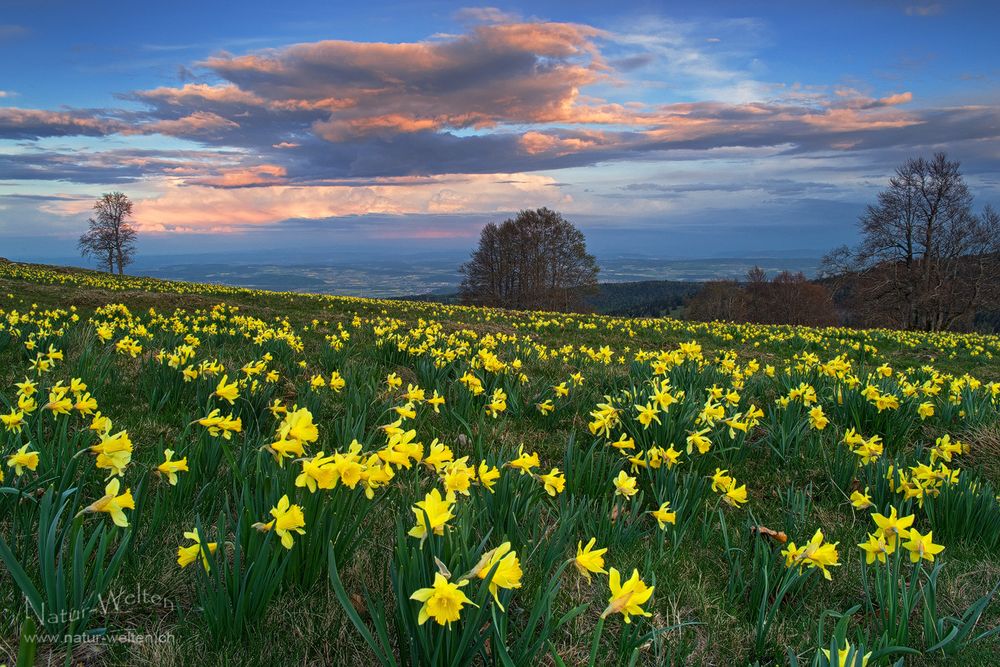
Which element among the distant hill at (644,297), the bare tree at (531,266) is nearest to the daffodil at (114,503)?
the bare tree at (531,266)

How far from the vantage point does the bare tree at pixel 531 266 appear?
51656 mm

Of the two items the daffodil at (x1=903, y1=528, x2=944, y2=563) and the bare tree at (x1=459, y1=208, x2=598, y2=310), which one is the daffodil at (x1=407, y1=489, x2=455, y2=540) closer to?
the daffodil at (x1=903, y1=528, x2=944, y2=563)

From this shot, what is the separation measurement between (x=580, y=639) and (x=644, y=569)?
0.48 meters

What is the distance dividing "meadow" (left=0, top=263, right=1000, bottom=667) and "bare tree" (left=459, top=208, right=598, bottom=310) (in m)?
47.2

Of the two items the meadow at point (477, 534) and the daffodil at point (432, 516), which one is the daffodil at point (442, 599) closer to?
the meadow at point (477, 534)

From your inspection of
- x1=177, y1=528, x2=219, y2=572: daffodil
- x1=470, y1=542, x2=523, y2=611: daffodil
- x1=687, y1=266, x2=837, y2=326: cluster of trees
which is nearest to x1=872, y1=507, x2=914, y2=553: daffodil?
x1=470, y1=542, x2=523, y2=611: daffodil

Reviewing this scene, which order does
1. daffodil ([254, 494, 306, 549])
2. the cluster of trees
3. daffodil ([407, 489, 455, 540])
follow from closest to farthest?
daffodil ([407, 489, 455, 540])
daffodil ([254, 494, 306, 549])
the cluster of trees

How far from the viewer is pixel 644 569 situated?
2188 millimetres

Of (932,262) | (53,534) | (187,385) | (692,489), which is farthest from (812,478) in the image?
(932,262)

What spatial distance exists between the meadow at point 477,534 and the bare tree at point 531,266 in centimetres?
4723

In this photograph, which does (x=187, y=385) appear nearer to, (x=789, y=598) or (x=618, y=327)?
(x=789, y=598)

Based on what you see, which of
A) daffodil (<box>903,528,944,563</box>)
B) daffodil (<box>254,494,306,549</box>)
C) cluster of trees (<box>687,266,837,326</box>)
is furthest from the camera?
cluster of trees (<box>687,266,837,326</box>)

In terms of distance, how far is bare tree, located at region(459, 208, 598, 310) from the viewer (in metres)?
51.7

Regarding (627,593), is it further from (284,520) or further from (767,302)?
(767,302)
